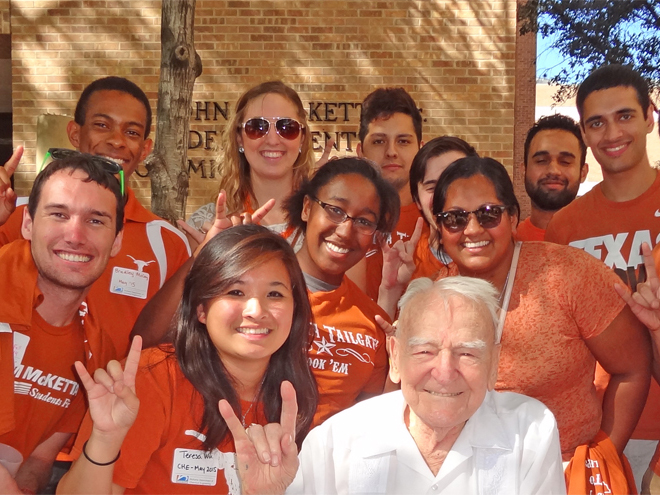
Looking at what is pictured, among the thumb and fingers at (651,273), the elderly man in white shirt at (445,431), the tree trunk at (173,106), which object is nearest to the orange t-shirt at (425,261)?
the thumb and fingers at (651,273)

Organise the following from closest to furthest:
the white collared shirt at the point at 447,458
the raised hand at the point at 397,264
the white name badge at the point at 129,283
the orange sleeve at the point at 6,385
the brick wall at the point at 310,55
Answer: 1. the white collared shirt at the point at 447,458
2. the orange sleeve at the point at 6,385
3. the white name badge at the point at 129,283
4. the raised hand at the point at 397,264
5. the brick wall at the point at 310,55

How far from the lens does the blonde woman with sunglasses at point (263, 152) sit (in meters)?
4.07

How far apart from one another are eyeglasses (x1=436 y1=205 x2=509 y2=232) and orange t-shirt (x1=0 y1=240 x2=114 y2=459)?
1504 mm

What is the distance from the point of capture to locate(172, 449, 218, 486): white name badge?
255cm

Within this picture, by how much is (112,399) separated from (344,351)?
3.62ft

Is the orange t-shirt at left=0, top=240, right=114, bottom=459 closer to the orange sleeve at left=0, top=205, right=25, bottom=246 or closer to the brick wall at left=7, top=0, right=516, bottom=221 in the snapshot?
the orange sleeve at left=0, top=205, right=25, bottom=246

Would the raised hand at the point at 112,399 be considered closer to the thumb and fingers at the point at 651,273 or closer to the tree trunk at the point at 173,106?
the thumb and fingers at the point at 651,273

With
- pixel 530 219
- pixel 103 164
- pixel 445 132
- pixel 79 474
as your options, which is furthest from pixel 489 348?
pixel 445 132

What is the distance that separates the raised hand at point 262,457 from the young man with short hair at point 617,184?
6.47 ft

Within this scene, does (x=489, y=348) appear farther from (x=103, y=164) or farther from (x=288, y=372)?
(x=103, y=164)

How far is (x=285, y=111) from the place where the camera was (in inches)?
161

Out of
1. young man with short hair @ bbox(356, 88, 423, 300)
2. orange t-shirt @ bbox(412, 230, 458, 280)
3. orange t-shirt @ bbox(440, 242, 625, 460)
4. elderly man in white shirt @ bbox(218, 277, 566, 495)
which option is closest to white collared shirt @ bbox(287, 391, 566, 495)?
elderly man in white shirt @ bbox(218, 277, 566, 495)

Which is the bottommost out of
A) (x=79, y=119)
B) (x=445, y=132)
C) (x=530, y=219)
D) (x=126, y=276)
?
(x=126, y=276)

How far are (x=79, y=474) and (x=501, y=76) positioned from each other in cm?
720
